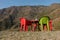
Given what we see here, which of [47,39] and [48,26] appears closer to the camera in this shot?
[47,39]

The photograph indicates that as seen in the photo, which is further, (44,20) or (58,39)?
(44,20)

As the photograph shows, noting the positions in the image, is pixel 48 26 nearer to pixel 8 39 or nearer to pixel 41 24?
pixel 41 24

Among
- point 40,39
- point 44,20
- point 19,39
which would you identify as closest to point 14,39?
point 19,39

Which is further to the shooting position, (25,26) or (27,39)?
(25,26)

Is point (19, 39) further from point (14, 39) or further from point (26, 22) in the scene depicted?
point (26, 22)

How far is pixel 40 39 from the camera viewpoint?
28.9 feet

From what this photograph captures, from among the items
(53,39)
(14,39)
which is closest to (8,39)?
(14,39)

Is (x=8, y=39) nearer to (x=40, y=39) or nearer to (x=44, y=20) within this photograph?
(x=40, y=39)

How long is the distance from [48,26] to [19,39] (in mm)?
10097

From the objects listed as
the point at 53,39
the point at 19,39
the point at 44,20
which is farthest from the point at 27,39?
the point at 44,20

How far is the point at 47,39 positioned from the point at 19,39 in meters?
1.20

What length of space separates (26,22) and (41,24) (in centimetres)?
138

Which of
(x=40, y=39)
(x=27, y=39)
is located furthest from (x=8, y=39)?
(x=40, y=39)

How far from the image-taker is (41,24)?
61.7 ft
